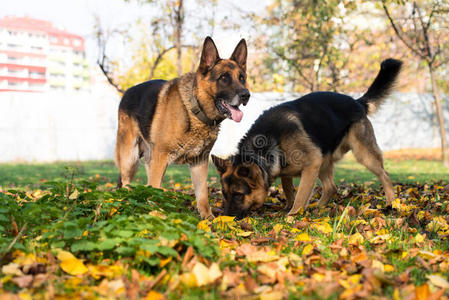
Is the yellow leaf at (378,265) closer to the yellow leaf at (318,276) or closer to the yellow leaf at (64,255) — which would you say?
the yellow leaf at (318,276)

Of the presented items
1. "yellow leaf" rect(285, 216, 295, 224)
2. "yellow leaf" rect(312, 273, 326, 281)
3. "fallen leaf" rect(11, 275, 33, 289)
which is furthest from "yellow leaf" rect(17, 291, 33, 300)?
"yellow leaf" rect(285, 216, 295, 224)

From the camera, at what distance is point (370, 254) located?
266 centimetres

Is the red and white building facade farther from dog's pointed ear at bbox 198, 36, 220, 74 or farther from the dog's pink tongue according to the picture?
the dog's pink tongue

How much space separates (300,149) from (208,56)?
172 cm

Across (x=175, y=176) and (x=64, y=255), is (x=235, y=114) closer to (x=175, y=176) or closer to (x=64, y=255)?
(x=64, y=255)

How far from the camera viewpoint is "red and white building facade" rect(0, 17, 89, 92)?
82.9 metres

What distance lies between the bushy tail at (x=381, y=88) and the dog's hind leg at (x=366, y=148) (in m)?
0.51

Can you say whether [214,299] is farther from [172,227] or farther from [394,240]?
[394,240]

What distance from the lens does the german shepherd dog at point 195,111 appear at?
4.22 m

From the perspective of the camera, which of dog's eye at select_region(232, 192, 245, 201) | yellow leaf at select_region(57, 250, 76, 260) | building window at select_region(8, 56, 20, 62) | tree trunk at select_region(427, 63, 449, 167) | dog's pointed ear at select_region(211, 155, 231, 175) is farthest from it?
building window at select_region(8, 56, 20, 62)

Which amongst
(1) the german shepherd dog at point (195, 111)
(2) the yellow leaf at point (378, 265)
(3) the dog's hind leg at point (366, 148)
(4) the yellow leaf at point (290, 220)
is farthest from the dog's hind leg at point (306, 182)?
(2) the yellow leaf at point (378, 265)

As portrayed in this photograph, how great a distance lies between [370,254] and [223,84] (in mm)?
2357

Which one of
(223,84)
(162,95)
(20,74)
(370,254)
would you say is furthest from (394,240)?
(20,74)

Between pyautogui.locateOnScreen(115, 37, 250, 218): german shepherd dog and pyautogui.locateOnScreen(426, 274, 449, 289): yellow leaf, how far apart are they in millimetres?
2468
